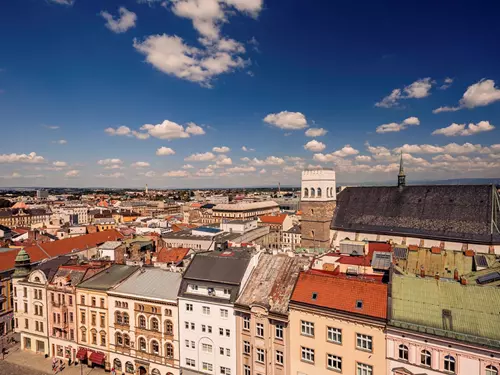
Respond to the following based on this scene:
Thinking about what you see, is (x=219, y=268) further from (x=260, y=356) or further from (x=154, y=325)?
(x=154, y=325)

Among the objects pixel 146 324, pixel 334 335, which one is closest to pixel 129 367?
→ pixel 146 324

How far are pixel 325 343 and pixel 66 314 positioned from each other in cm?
3598

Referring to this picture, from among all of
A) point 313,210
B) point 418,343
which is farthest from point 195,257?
point 313,210

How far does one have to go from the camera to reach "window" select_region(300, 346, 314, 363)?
31533mm

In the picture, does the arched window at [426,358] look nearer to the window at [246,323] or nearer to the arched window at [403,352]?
the arched window at [403,352]

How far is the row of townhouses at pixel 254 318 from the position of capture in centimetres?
2686

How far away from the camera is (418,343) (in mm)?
26703

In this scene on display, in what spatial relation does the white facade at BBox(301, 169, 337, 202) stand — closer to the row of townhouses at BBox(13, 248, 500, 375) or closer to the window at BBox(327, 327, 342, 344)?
the row of townhouses at BBox(13, 248, 500, 375)

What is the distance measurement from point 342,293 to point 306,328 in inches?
191

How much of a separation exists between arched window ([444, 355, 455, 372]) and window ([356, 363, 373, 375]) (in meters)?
5.67

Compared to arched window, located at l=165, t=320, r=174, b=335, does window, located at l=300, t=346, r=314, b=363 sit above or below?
above

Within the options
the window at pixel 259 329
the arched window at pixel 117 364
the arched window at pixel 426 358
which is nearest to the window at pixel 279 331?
the window at pixel 259 329

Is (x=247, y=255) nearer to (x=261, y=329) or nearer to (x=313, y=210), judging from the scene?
(x=261, y=329)

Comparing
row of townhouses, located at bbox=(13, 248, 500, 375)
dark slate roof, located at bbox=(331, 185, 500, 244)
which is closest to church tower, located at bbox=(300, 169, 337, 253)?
dark slate roof, located at bbox=(331, 185, 500, 244)
